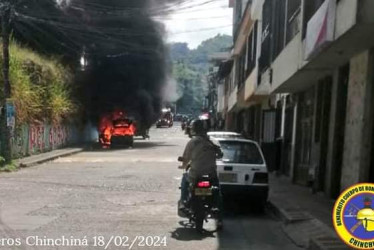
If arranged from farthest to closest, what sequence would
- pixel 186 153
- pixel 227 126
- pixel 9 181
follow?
pixel 227 126, pixel 9 181, pixel 186 153

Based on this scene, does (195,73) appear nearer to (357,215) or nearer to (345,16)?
(345,16)

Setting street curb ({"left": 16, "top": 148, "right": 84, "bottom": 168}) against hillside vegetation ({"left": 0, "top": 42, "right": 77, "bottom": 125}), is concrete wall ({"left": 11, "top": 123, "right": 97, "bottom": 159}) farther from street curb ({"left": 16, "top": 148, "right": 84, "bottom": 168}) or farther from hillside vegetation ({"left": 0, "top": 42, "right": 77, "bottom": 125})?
street curb ({"left": 16, "top": 148, "right": 84, "bottom": 168})

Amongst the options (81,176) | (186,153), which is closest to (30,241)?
(186,153)

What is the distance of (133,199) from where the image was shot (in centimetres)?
1233

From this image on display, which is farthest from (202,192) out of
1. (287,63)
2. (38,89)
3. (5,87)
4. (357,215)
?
(38,89)

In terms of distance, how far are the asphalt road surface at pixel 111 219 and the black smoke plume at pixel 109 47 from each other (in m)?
24.2

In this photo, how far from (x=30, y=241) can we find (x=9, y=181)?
8.90m

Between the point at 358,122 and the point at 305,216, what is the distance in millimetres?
2149

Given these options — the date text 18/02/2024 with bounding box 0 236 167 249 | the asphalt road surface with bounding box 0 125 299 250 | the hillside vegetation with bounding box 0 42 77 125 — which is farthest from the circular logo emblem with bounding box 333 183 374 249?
the hillside vegetation with bounding box 0 42 77 125

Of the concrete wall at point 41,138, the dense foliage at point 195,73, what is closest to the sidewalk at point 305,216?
the concrete wall at point 41,138

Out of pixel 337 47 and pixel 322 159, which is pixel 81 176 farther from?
pixel 337 47

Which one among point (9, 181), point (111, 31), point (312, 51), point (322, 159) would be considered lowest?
point (9, 181)

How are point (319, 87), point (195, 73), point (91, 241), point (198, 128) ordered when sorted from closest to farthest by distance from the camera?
Answer: point (91, 241)
point (198, 128)
point (319, 87)
point (195, 73)

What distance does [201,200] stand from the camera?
27.9ft
